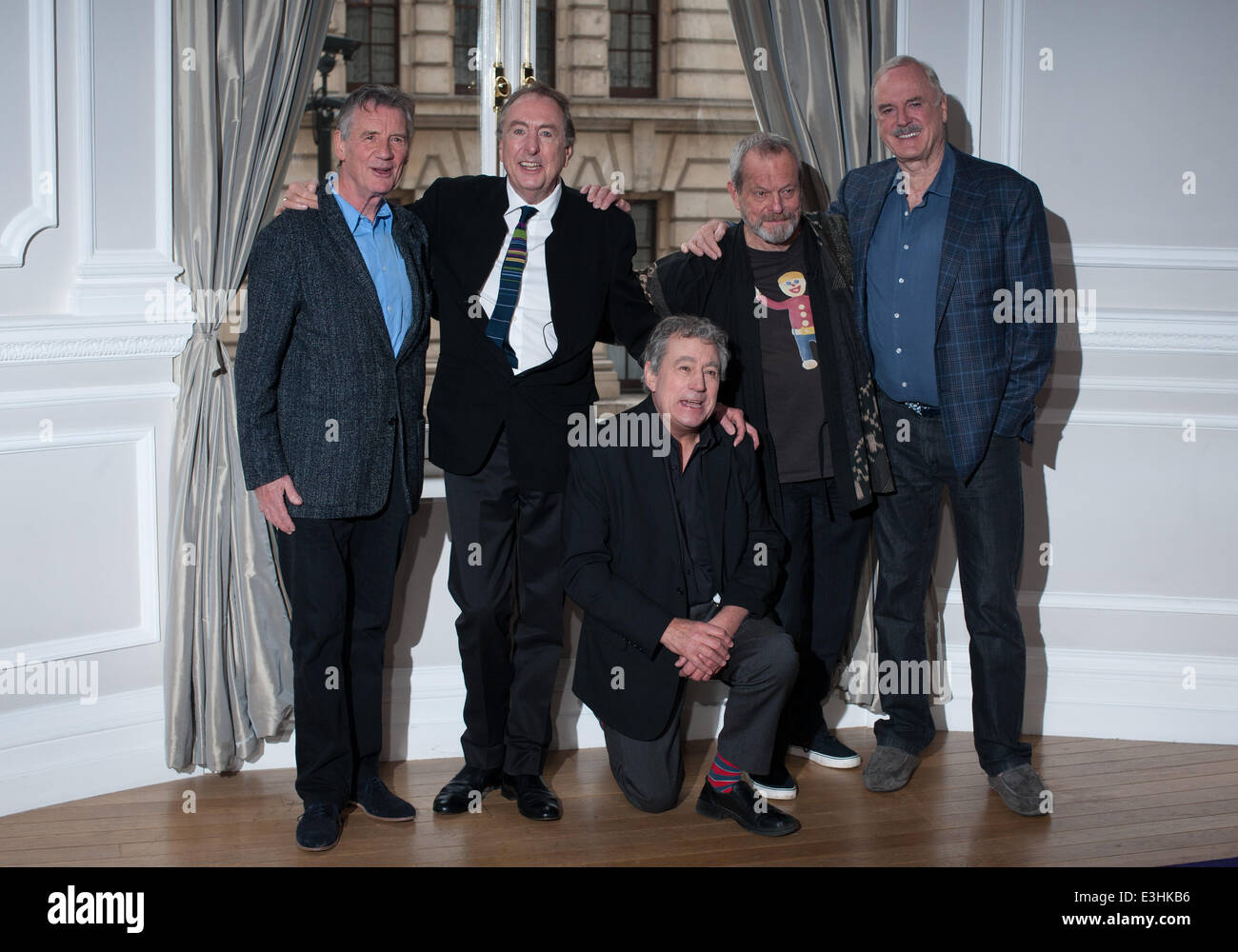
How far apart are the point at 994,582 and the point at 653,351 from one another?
114cm

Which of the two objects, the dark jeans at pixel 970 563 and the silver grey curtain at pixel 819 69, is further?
the silver grey curtain at pixel 819 69

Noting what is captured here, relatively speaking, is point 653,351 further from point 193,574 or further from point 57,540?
point 57,540

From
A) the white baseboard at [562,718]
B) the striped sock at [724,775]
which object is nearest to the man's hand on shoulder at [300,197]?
the white baseboard at [562,718]

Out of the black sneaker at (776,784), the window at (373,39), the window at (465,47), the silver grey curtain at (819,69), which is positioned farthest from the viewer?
the silver grey curtain at (819,69)

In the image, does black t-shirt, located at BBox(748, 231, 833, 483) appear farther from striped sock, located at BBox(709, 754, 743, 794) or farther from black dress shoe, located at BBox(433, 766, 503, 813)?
black dress shoe, located at BBox(433, 766, 503, 813)

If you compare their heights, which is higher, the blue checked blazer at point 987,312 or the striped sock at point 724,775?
the blue checked blazer at point 987,312

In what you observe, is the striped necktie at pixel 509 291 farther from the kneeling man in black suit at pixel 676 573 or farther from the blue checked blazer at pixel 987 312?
the blue checked blazer at pixel 987 312

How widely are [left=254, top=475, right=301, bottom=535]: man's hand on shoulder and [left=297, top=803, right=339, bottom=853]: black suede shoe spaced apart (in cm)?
73

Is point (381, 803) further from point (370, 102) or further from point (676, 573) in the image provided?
point (370, 102)

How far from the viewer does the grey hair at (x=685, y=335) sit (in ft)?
10.4

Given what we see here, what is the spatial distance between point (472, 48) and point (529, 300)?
104cm

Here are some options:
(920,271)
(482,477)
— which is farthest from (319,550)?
(920,271)

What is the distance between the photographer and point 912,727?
12.0 ft

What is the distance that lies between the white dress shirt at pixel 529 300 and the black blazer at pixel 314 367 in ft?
1.06
